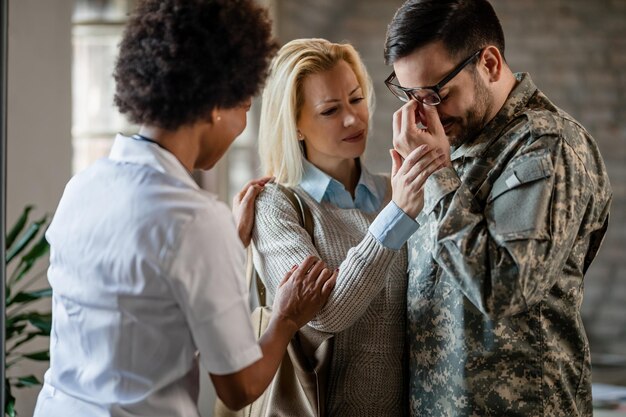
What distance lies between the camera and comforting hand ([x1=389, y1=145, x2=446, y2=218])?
1.57 meters

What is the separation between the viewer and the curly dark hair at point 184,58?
49.0 inches

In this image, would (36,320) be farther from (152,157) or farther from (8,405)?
(152,157)

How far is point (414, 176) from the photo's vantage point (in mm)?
1575

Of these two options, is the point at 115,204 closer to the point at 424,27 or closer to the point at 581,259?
the point at 424,27

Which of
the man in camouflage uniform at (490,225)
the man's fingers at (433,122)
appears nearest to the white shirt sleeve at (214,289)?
the man in camouflage uniform at (490,225)

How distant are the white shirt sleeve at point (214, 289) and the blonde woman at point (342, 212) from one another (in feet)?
1.53

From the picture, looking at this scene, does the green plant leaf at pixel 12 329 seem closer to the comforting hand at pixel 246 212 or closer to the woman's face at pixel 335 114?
the comforting hand at pixel 246 212

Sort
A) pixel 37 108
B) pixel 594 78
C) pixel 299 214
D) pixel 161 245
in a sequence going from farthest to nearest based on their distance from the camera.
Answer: pixel 594 78
pixel 37 108
pixel 299 214
pixel 161 245

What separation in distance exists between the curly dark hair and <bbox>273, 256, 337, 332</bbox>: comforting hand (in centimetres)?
43

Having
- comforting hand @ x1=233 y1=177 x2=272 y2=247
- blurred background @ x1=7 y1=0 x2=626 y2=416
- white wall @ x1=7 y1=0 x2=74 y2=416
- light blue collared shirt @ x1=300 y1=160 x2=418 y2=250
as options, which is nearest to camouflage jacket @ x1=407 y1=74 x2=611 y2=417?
light blue collared shirt @ x1=300 y1=160 x2=418 y2=250

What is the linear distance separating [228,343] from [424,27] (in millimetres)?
772

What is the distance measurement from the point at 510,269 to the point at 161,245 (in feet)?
1.97

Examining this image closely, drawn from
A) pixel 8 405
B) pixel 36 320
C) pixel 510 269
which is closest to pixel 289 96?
pixel 510 269

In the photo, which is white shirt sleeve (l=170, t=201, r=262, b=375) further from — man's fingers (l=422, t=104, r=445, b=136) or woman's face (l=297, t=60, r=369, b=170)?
woman's face (l=297, t=60, r=369, b=170)
